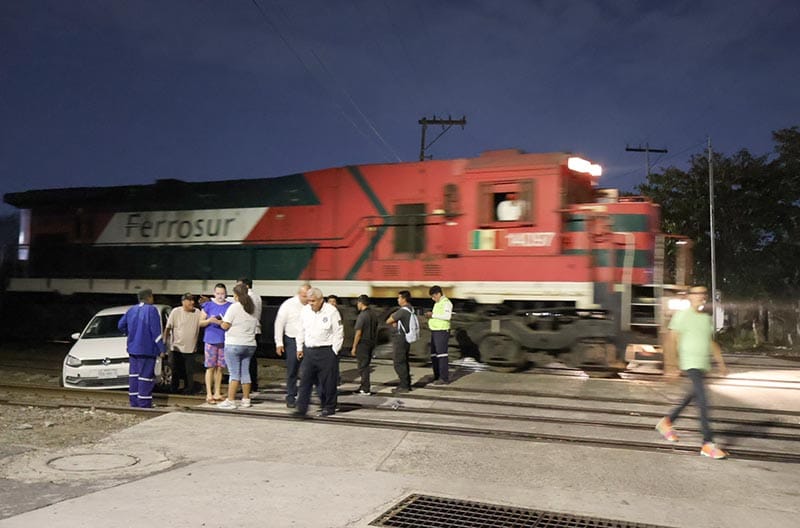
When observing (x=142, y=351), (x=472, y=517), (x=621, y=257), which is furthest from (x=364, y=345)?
(x=472, y=517)

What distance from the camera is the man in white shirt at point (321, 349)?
8195 mm

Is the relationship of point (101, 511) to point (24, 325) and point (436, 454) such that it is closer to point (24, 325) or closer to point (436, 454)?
point (436, 454)

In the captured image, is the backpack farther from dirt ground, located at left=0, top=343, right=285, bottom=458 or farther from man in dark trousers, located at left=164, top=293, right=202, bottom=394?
dirt ground, located at left=0, top=343, right=285, bottom=458

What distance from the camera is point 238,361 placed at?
872 centimetres

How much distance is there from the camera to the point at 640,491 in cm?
530

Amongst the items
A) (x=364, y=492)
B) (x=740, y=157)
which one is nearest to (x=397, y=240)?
(x=364, y=492)

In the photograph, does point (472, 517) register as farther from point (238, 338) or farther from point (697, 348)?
point (238, 338)

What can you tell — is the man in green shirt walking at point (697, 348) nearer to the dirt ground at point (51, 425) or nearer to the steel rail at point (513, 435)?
the steel rail at point (513, 435)

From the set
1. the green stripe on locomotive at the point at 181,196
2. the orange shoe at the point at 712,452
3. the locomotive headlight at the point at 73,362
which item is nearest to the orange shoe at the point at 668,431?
the orange shoe at the point at 712,452

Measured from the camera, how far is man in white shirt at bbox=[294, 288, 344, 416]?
26.9ft

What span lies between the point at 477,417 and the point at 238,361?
126 inches

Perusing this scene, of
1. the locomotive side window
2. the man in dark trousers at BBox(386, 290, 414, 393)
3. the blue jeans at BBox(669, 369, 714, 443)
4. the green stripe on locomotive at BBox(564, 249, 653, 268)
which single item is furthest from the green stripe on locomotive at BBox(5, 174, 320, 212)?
the blue jeans at BBox(669, 369, 714, 443)

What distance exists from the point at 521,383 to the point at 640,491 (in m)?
6.14

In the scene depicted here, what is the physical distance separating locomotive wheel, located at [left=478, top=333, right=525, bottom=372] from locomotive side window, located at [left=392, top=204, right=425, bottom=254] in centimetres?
218
